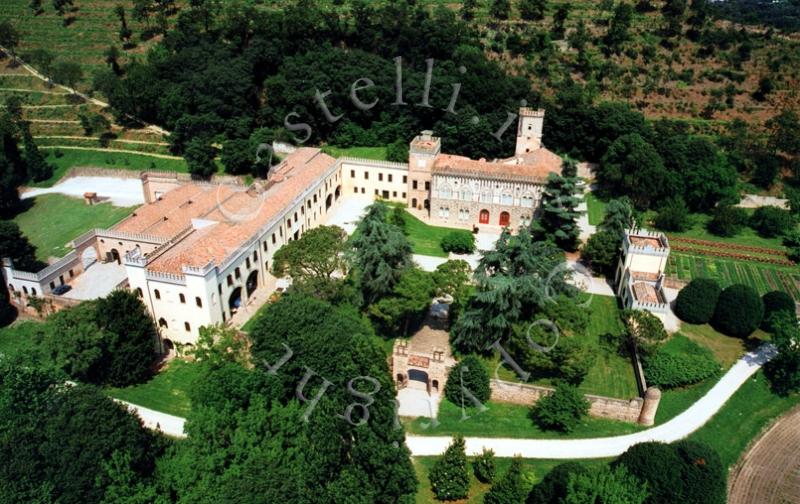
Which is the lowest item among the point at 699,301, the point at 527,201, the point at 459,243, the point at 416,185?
the point at 459,243

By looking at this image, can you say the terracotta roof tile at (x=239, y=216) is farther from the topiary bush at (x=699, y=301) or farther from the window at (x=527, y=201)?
the topiary bush at (x=699, y=301)

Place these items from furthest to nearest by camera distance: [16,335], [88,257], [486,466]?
[88,257], [16,335], [486,466]

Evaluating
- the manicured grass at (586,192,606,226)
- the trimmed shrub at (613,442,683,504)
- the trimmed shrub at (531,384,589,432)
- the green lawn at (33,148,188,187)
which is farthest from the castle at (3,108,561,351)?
the trimmed shrub at (613,442,683,504)

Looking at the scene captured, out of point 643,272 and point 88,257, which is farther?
point 88,257

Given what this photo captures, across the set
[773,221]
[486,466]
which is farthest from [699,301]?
[486,466]

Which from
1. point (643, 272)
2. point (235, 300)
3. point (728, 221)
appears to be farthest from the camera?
point (728, 221)

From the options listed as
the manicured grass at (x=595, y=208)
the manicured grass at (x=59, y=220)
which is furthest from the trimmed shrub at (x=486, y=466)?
the manicured grass at (x=59, y=220)

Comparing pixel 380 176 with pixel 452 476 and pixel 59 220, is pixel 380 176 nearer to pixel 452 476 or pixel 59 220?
pixel 59 220

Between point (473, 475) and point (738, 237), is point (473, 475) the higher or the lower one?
the lower one
